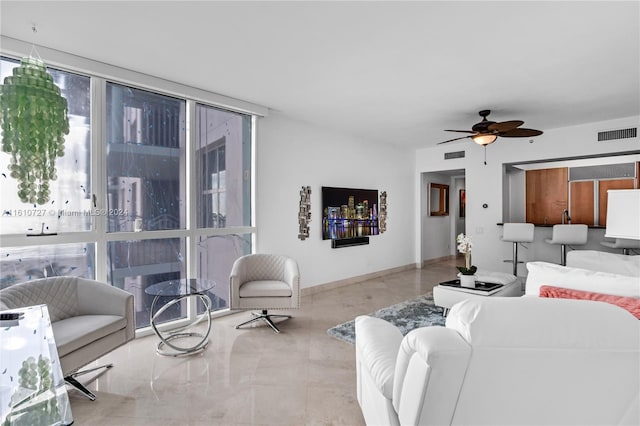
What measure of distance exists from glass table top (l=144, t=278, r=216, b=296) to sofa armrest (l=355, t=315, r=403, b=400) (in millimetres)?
1734

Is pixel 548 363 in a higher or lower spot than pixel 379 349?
higher

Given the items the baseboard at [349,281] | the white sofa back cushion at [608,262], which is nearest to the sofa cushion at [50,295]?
the baseboard at [349,281]

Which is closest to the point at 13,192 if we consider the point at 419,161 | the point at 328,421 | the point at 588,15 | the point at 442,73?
the point at 328,421

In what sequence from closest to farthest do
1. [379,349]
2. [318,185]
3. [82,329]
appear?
[379,349] < [82,329] < [318,185]

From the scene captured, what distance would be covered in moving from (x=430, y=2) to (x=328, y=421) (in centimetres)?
287

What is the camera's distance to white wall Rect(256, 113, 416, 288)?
15.8 feet

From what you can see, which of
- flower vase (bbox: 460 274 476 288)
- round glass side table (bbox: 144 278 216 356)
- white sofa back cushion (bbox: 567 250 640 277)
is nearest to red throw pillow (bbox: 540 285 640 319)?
white sofa back cushion (bbox: 567 250 640 277)

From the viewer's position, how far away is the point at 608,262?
279 centimetres

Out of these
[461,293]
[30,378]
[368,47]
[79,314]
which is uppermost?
[368,47]

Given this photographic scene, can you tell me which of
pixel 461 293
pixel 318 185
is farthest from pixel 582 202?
pixel 318 185

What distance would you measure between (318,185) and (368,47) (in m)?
2.85

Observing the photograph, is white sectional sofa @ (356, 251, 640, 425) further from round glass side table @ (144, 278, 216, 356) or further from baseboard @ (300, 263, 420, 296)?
baseboard @ (300, 263, 420, 296)

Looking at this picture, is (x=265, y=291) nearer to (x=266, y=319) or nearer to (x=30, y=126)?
(x=266, y=319)

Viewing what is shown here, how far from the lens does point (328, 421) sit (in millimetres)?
2111
